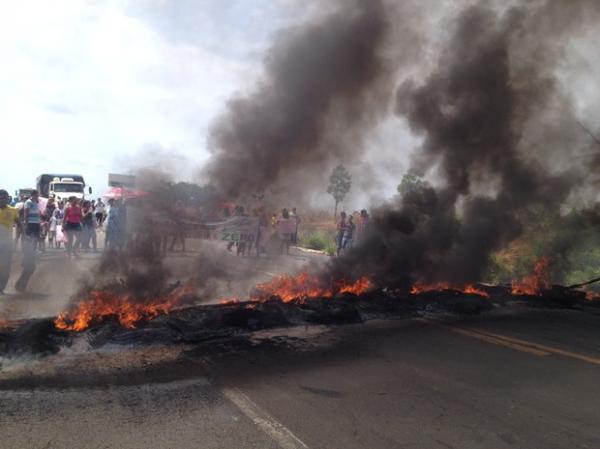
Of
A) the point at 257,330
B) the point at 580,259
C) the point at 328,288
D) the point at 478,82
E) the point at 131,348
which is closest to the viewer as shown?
the point at 131,348

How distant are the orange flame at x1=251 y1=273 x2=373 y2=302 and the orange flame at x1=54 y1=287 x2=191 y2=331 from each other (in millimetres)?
1445

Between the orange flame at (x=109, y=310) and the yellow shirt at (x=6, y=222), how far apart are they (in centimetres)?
275

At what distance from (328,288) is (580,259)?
9.09 m

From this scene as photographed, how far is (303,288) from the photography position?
750 cm

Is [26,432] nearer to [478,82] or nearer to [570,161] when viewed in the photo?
[478,82]

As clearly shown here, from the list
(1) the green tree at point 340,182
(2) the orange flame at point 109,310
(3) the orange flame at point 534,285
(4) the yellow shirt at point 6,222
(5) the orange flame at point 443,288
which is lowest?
(2) the orange flame at point 109,310

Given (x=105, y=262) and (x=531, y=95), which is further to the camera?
(x=531, y=95)

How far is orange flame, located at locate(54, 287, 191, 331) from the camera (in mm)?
5113

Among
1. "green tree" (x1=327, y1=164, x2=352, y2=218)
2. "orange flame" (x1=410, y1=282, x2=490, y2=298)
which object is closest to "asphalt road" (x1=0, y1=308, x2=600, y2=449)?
"orange flame" (x1=410, y1=282, x2=490, y2=298)

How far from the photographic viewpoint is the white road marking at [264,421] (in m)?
2.93

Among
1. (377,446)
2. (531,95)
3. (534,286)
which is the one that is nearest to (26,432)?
(377,446)

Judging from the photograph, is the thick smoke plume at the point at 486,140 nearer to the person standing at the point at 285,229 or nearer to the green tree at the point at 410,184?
the green tree at the point at 410,184

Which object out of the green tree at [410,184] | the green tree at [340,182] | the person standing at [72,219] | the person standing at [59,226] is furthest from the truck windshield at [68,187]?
the green tree at [410,184]

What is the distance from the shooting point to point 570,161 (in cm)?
1041
